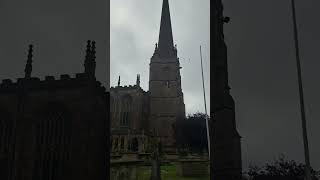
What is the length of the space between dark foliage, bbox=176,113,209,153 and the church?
200 centimetres

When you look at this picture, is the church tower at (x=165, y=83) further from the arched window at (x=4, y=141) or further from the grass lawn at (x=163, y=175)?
the arched window at (x=4, y=141)

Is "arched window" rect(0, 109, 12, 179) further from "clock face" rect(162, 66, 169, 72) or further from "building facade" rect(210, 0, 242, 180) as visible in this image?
"clock face" rect(162, 66, 169, 72)

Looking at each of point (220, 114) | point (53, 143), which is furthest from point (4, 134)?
point (220, 114)

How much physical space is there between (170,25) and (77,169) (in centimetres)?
7218

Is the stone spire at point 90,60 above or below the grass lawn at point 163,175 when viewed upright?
above

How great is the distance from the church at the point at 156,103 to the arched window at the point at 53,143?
49846mm

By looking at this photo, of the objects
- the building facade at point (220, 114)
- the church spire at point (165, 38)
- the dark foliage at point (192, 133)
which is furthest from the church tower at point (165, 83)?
the building facade at point (220, 114)

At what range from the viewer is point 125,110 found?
87.4 metres

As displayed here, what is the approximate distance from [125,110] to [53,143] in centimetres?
5814

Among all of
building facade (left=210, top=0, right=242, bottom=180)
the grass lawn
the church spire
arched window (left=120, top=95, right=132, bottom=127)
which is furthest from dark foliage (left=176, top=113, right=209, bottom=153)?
building facade (left=210, top=0, right=242, bottom=180)

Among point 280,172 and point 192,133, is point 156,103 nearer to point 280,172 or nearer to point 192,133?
point 192,133

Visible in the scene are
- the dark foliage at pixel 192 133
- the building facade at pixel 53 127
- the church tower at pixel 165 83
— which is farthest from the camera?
the church tower at pixel 165 83

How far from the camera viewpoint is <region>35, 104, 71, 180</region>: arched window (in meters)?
28.9

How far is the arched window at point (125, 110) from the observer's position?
86188 mm
